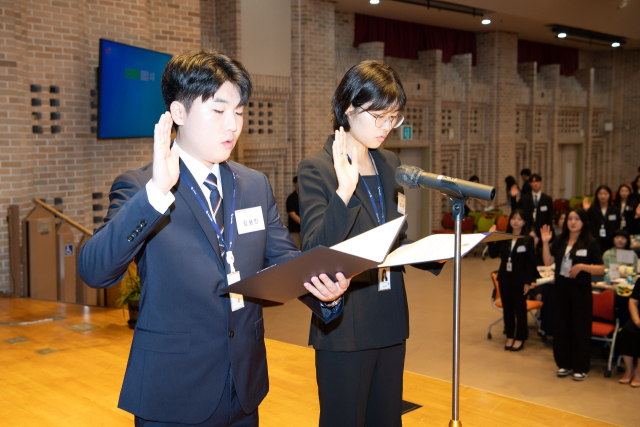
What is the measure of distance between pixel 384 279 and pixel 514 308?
4.89m

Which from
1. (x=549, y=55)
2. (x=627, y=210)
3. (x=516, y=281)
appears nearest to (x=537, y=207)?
(x=627, y=210)

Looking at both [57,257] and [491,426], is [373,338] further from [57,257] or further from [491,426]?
[57,257]

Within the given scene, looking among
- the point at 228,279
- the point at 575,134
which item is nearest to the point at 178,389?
the point at 228,279

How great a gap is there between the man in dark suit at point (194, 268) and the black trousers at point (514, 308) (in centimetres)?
511

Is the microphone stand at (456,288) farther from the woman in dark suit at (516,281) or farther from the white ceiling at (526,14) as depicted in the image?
the white ceiling at (526,14)

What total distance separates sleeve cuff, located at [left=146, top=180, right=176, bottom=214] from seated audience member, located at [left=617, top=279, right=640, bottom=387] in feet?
16.4

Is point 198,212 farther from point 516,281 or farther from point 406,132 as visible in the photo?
point 406,132

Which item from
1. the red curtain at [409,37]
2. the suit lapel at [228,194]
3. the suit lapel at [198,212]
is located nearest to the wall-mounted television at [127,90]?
the suit lapel at [228,194]

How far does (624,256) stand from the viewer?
6262mm

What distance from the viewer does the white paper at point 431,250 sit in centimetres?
153

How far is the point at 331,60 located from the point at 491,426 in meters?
8.04

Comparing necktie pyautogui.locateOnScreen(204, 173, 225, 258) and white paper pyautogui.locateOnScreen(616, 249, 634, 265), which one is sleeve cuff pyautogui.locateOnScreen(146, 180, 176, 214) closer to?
necktie pyautogui.locateOnScreen(204, 173, 225, 258)

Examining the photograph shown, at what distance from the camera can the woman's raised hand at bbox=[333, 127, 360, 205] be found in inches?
66.2

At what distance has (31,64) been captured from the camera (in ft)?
19.3
